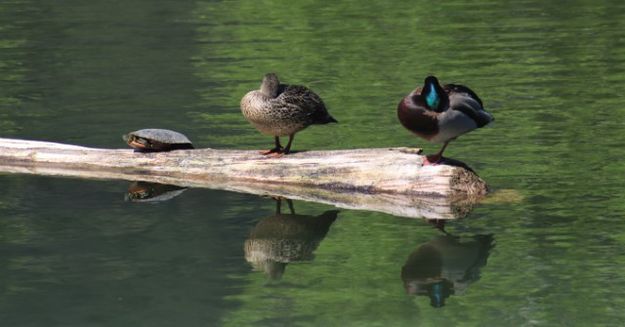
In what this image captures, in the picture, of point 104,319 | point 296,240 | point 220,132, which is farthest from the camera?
point 220,132

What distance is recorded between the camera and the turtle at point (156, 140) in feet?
49.1

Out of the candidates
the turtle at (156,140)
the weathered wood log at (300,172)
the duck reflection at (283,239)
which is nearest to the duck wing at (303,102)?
the weathered wood log at (300,172)

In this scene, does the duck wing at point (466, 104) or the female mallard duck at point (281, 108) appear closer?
the duck wing at point (466, 104)

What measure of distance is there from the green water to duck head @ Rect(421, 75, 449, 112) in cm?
106

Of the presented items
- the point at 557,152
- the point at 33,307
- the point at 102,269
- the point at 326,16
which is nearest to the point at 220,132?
the point at 557,152

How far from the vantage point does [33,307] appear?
10805mm

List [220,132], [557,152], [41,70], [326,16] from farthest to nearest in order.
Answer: [326,16], [41,70], [220,132], [557,152]

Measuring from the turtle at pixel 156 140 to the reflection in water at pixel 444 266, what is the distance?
376 cm

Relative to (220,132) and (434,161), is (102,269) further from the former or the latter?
(220,132)

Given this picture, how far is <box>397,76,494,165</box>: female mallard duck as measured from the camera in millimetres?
13484

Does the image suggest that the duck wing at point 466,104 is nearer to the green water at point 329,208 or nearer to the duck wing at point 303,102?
the green water at point 329,208

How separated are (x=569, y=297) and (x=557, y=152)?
5.49 m

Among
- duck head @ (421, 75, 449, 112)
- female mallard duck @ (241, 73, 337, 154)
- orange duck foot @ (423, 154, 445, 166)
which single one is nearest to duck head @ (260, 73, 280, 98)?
female mallard duck @ (241, 73, 337, 154)

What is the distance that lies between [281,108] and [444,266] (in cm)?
331
